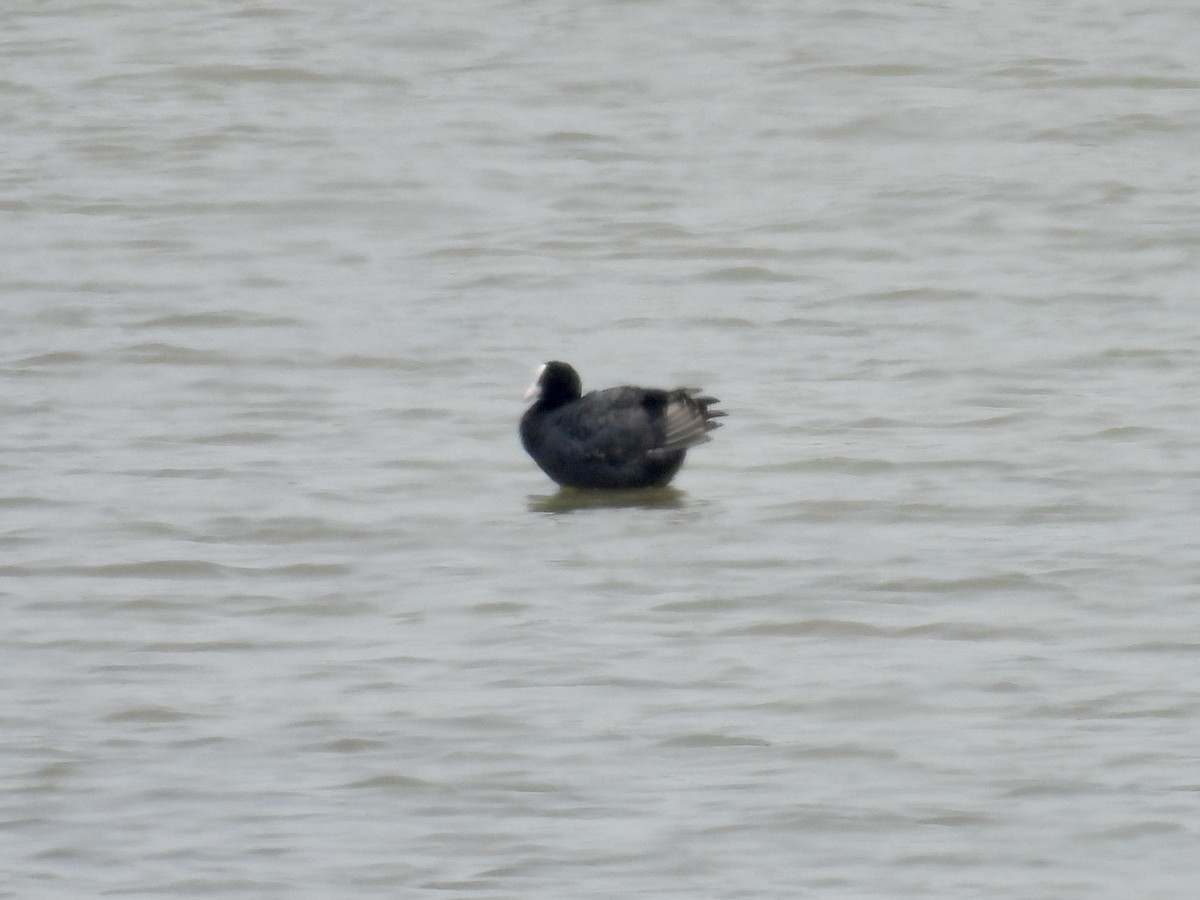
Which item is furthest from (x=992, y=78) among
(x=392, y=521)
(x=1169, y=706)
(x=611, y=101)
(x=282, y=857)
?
A: (x=282, y=857)

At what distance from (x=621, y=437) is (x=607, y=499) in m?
0.29

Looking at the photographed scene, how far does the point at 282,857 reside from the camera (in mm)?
6938

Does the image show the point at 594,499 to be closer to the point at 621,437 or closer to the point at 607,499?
the point at 607,499

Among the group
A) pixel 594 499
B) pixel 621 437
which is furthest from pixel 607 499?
pixel 621 437

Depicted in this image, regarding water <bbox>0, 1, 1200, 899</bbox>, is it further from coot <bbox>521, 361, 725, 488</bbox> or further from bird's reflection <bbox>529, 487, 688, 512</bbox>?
coot <bbox>521, 361, 725, 488</bbox>

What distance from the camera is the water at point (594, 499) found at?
725cm

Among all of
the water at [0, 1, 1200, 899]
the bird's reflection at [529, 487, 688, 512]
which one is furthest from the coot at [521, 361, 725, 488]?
the water at [0, 1, 1200, 899]

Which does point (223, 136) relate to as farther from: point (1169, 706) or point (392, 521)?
point (1169, 706)

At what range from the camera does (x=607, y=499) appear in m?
11.4

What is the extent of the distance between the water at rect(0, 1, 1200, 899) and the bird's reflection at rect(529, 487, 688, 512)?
0.04m

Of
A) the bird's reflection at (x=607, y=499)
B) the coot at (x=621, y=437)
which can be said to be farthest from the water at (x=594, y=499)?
the coot at (x=621, y=437)

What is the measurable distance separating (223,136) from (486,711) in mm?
12326

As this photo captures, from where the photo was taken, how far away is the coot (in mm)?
11234

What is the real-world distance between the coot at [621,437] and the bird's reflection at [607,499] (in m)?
0.05
